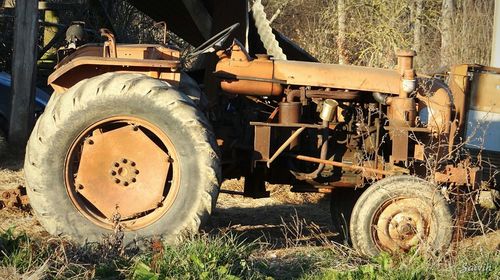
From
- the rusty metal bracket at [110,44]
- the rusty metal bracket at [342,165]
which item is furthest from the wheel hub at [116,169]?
the rusty metal bracket at [342,165]

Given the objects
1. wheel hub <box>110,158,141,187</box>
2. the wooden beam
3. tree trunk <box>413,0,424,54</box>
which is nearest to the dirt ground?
wheel hub <box>110,158,141,187</box>

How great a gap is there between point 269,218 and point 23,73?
4.36 meters

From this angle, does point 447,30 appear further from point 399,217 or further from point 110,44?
point 110,44

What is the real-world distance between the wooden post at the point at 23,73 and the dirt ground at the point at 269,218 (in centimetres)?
42

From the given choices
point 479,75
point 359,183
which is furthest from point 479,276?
point 479,75

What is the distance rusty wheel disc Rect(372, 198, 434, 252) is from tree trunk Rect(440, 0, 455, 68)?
1084 centimetres

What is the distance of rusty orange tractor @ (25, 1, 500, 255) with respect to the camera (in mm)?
5828

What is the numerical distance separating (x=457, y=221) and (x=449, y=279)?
1.02m

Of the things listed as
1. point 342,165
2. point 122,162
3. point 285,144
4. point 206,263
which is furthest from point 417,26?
point 206,263

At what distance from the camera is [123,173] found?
5.95m

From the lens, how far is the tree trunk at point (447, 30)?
16.5 metres

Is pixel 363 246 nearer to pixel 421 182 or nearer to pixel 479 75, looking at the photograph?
pixel 421 182

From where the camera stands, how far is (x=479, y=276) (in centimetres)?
525

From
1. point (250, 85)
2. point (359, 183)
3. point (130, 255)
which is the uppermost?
point (250, 85)
